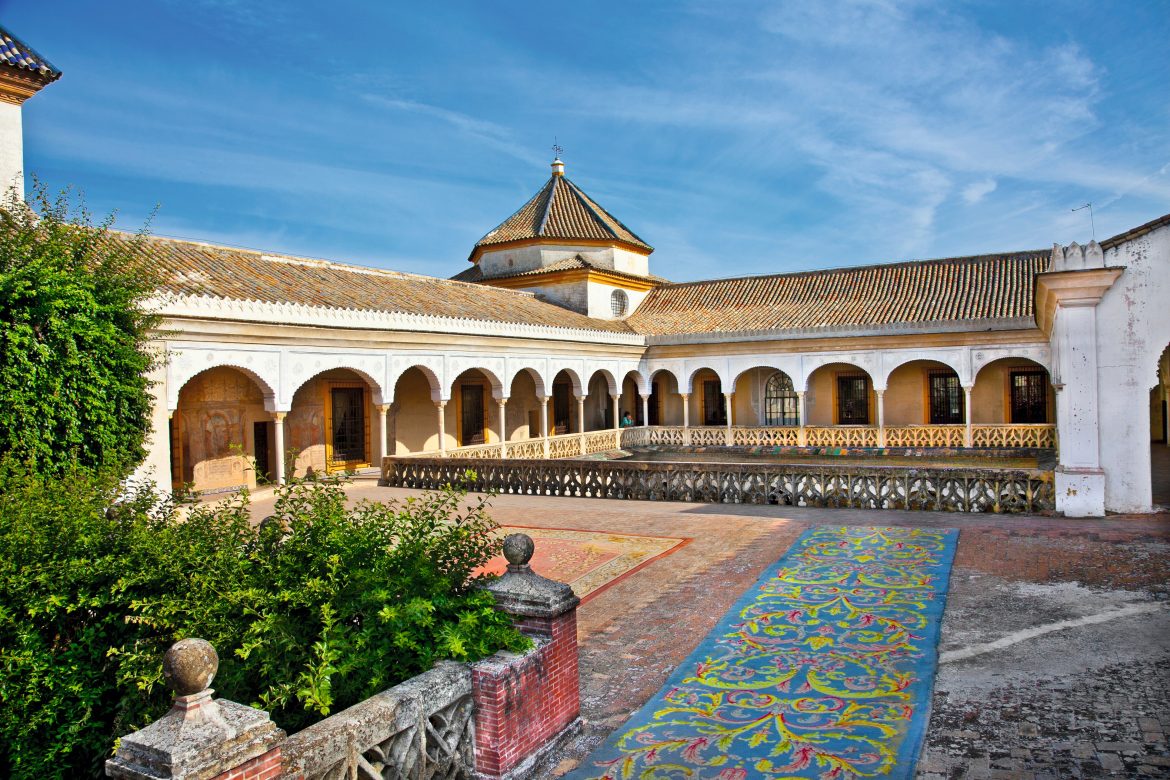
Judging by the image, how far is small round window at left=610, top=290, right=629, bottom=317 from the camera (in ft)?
103

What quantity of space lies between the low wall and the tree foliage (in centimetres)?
543

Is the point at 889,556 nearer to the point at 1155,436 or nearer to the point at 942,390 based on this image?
the point at 942,390

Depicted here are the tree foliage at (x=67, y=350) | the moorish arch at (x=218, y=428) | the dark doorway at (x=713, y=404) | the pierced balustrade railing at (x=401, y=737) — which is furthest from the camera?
the dark doorway at (x=713, y=404)

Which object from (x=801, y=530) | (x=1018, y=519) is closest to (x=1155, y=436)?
(x=1018, y=519)

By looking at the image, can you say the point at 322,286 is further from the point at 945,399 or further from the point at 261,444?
the point at 945,399

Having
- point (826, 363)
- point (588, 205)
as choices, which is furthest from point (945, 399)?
point (588, 205)

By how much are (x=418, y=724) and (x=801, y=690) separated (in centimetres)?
278

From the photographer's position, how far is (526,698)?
434 centimetres

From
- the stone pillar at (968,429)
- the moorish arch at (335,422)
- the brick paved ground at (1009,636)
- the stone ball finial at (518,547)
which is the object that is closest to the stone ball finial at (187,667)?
the stone ball finial at (518,547)

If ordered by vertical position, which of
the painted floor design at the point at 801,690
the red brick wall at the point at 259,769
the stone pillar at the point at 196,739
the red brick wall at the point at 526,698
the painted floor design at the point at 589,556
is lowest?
the painted floor design at the point at 801,690

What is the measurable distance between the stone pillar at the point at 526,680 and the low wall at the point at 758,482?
6443 mm

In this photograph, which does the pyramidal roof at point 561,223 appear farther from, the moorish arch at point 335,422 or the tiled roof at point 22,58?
the tiled roof at point 22,58

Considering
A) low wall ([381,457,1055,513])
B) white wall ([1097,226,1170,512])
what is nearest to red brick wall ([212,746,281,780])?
low wall ([381,457,1055,513])

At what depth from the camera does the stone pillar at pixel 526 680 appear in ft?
13.5
